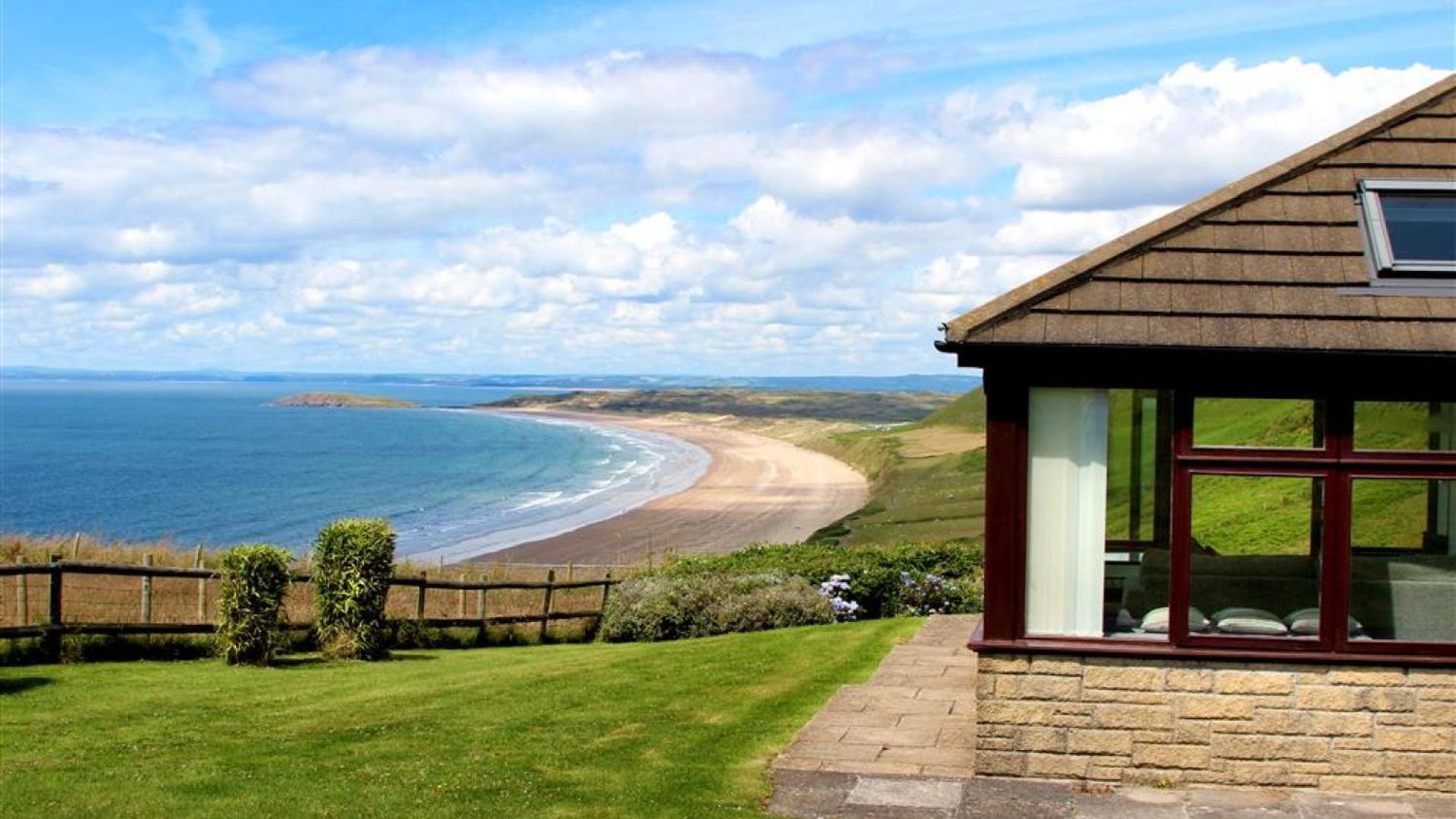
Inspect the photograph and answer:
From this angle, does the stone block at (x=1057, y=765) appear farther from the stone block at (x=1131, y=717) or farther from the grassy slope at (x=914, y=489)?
the grassy slope at (x=914, y=489)

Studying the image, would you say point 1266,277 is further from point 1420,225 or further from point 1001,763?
point 1001,763

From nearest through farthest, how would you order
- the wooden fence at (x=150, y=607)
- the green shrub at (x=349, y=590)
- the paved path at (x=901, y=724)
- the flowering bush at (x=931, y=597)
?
1. the paved path at (x=901, y=724)
2. the wooden fence at (x=150, y=607)
3. the green shrub at (x=349, y=590)
4. the flowering bush at (x=931, y=597)

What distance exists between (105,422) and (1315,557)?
176737 millimetres

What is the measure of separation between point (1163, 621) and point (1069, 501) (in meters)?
1.03

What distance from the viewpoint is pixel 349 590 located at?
1705 centimetres

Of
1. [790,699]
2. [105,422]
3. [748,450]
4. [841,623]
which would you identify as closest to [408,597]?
[841,623]

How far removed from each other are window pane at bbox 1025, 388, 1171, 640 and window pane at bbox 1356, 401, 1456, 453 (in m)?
1.22

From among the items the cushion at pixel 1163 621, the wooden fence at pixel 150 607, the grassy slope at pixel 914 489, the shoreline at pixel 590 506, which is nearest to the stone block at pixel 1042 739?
the cushion at pixel 1163 621

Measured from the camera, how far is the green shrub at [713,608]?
19.0 metres

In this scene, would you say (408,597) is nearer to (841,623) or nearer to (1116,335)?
(841,623)

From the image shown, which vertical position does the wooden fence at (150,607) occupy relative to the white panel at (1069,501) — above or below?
below

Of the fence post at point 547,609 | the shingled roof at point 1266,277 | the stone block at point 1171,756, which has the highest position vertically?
the shingled roof at point 1266,277

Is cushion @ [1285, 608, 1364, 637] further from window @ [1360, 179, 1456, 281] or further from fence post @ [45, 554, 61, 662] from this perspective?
fence post @ [45, 554, 61, 662]

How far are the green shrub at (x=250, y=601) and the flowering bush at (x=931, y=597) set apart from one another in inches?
338
